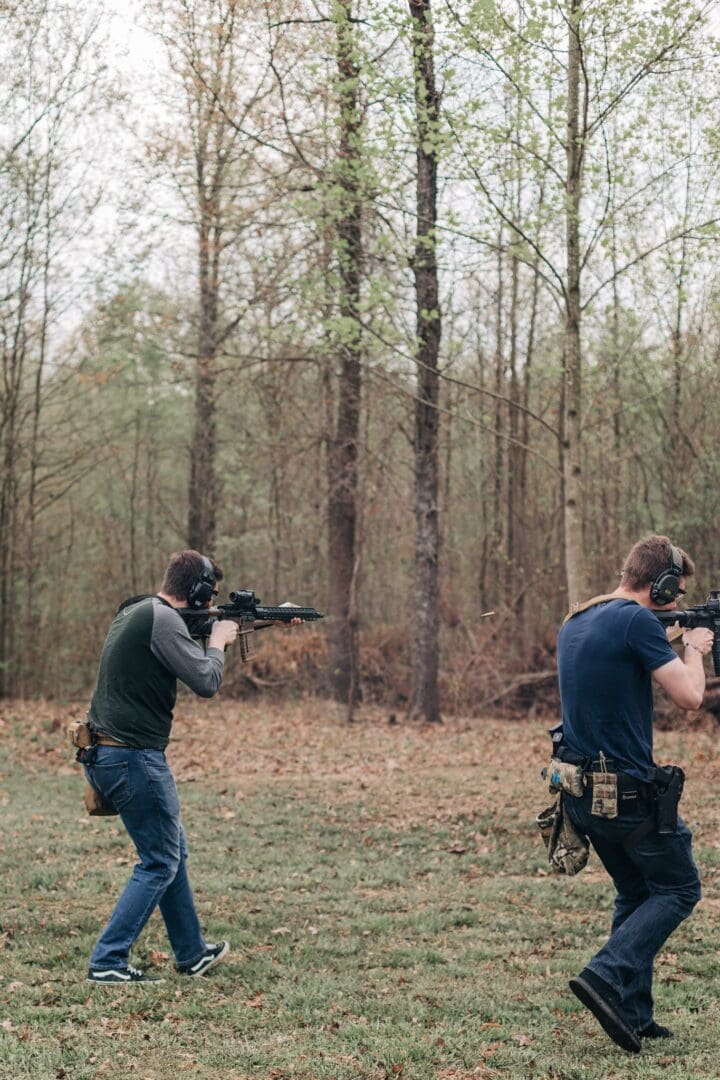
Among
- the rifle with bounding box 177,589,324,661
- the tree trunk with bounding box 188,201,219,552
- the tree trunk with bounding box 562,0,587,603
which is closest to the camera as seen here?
the rifle with bounding box 177,589,324,661

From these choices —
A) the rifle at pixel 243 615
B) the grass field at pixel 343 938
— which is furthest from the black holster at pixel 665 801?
the rifle at pixel 243 615

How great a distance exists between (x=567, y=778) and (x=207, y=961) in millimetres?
2511

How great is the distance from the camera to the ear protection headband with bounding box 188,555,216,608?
19.9 ft

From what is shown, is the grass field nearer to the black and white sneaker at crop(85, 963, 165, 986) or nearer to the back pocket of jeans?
the black and white sneaker at crop(85, 963, 165, 986)

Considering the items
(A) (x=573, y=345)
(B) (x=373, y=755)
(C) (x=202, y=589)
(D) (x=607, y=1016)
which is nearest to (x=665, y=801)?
(D) (x=607, y=1016)

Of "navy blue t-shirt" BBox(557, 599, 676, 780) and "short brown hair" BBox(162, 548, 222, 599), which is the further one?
"short brown hair" BBox(162, 548, 222, 599)

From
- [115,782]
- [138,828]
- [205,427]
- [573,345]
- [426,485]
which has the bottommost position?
[138,828]

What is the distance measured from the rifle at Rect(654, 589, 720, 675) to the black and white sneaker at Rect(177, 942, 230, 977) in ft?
10.3

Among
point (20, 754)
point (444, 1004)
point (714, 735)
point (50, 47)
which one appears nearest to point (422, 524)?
point (714, 735)

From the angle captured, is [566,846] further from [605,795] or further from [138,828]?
[138,828]

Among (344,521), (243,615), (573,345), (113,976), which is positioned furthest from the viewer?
(344,521)

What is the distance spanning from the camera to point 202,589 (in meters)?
6.07

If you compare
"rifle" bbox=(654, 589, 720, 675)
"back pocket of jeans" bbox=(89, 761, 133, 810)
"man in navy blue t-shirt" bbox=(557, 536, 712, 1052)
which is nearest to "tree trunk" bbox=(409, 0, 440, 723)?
"rifle" bbox=(654, 589, 720, 675)

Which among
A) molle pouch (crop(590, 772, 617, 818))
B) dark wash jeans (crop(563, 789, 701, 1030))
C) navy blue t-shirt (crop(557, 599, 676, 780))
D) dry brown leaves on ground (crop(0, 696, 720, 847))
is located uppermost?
navy blue t-shirt (crop(557, 599, 676, 780))
